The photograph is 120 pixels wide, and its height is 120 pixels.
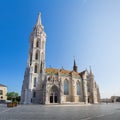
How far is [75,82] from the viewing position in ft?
202

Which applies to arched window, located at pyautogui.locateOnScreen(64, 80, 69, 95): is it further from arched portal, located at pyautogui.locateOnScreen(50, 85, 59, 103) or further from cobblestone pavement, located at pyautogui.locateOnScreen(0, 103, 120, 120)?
cobblestone pavement, located at pyautogui.locateOnScreen(0, 103, 120, 120)

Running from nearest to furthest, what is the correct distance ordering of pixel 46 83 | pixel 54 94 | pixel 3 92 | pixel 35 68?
pixel 46 83, pixel 54 94, pixel 35 68, pixel 3 92

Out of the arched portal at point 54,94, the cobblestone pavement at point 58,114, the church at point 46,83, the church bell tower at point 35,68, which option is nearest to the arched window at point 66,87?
the church at point 46,83

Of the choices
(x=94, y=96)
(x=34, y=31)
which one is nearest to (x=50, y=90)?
(x=94, y=96)

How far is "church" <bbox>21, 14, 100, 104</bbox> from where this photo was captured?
51.9m

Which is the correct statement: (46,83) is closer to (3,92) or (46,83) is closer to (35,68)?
(35,68)

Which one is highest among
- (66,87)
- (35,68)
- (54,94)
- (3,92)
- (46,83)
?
(35,68)

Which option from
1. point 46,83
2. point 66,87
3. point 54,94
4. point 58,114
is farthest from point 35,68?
point 58,114

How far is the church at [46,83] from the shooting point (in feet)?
170

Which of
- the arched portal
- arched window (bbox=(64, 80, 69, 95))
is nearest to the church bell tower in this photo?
the arched portal

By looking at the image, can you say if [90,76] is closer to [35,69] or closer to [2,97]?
[35,69]

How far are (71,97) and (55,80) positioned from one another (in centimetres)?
1112

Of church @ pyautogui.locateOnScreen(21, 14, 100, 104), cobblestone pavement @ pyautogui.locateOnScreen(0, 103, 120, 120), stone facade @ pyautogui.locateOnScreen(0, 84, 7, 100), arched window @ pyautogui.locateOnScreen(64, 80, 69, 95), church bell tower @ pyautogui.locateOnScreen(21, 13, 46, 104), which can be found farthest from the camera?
stone facade @ pyautogui.locateOnScreen(0, 84, 7, 100)

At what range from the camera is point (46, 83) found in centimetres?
5072
